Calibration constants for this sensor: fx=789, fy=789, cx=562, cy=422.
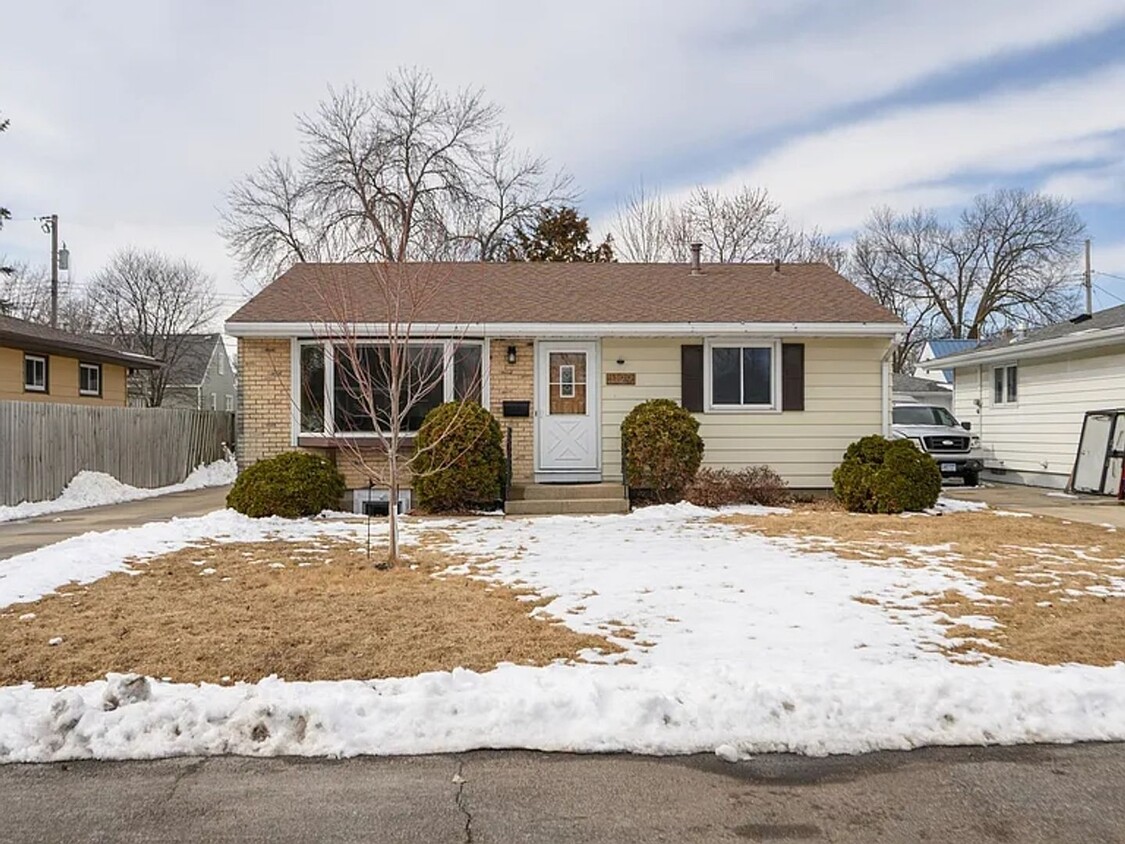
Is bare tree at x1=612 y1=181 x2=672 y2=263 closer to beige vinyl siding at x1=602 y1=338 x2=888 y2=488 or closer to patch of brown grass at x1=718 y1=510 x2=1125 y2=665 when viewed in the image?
beige vinyl siding at x1=602 y1=338 x2=888 y2=488

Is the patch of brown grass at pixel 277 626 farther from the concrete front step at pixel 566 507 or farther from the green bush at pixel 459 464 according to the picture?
the concrete front step at pixel 566 507

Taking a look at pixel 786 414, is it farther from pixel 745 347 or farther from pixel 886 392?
pixel 886 392

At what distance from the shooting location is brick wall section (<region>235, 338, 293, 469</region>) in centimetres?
1251

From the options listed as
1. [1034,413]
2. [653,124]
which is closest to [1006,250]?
[1034,413]

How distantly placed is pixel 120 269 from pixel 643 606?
37.7 meters

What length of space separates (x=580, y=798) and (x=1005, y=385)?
18091 millimetres

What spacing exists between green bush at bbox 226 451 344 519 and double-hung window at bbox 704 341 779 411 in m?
6.26

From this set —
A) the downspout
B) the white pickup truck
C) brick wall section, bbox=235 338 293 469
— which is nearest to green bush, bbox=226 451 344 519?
brick wall section, bbox=235 338 293 469

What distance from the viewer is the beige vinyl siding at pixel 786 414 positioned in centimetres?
1296

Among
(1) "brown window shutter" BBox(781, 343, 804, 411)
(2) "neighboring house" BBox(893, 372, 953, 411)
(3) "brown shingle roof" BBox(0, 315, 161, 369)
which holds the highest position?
(3) "brown shingle roof" BBox(0, 315, 161, 369)

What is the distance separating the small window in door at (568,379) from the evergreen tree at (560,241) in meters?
15.5

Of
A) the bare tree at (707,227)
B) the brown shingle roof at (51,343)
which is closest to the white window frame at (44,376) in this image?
the brown shingle roof at (51,343)

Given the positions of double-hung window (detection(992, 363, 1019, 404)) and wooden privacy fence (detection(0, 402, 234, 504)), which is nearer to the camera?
wooden privacy fence (detection(0, 402, 234, 504))

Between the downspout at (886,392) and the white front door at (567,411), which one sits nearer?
the white front door at (567,411)
